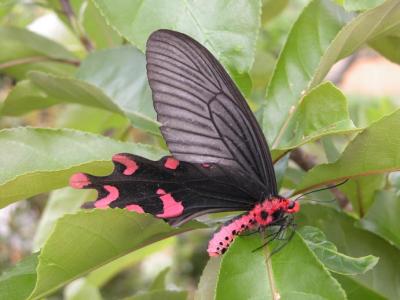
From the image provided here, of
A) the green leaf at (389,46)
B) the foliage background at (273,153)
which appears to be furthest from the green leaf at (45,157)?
the green leaf at (389,46)

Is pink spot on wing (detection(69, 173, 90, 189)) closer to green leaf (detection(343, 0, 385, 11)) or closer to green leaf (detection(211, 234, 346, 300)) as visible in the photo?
green leaf (detection(211, 234, 346, 300))

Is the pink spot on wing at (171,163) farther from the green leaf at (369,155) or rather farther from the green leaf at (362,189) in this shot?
the green leaf at (362,189)

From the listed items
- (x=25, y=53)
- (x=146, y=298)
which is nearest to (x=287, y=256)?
(x=146, y=298)

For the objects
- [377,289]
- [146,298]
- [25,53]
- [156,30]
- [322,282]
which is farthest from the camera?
[25,53]

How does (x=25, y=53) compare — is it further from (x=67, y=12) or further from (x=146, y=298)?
(x=146, y=298)

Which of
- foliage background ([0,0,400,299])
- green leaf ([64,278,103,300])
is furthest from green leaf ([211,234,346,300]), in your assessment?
green leaf ([64,278,103,300])

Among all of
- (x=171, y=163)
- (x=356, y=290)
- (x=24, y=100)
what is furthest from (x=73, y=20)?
(x=356, y=290)

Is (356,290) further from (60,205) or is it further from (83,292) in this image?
(83,292)
